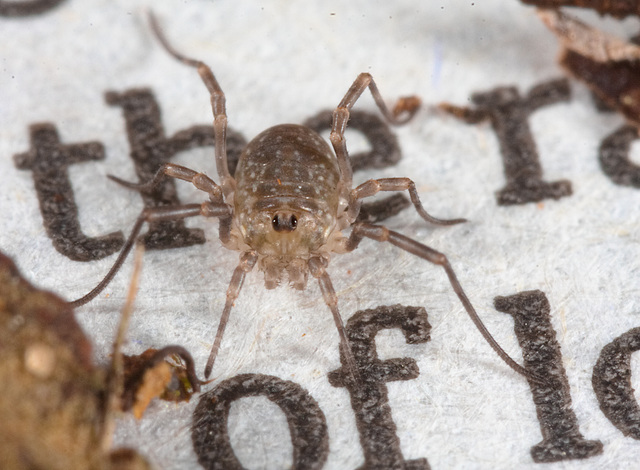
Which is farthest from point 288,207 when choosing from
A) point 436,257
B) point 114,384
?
point 114,384

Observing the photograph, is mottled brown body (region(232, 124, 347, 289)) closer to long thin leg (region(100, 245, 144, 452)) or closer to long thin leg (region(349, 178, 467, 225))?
long thin leg (region(349, 178, 467, 225))

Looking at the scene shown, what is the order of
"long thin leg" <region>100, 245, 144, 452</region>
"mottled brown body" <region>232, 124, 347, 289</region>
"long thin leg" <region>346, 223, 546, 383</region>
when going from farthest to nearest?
1. "mottled brown body" <region>232, 124, 347, 289</region>
2. "long thin leg" <region>346, 223, 546, 383</region>
3. "long thin leg" <region>100, 245, 144, 452</region>

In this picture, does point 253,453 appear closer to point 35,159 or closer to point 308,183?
point 308,183

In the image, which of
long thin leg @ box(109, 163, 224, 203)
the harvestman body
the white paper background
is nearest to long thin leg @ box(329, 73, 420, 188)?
the harvestman body

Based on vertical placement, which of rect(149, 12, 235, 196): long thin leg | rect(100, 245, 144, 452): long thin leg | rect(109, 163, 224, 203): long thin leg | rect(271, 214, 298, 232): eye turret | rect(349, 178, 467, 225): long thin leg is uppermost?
rect(149, 12, 235, 196): long thin leg

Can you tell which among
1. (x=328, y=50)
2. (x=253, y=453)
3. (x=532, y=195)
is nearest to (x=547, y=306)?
(x=532, y=195)

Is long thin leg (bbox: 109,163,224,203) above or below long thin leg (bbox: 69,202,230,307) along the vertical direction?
above

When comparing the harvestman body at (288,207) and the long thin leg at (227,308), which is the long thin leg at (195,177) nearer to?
the harvestman body at (288,207)
